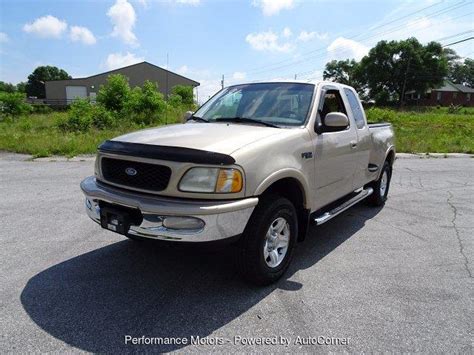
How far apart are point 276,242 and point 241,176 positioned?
89 centimetres

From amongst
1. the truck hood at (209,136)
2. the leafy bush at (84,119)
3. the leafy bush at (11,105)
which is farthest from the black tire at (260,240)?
the leafy bush at (11,105)

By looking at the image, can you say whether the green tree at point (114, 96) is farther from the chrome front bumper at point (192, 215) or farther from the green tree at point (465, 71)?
the green tree at point (465, 71)

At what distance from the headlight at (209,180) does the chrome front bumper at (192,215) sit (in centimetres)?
10

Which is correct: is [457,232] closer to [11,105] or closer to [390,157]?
[390,157]

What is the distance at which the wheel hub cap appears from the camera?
3238mm

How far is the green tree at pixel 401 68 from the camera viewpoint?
62938 mm

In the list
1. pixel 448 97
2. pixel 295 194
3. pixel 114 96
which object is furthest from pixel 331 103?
pixel 448 97

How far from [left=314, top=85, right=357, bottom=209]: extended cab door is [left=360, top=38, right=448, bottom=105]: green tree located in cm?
6765

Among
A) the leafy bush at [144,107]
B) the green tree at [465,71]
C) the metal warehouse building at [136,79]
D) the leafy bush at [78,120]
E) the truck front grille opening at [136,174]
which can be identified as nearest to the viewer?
the truck front grille opening at [136,174]

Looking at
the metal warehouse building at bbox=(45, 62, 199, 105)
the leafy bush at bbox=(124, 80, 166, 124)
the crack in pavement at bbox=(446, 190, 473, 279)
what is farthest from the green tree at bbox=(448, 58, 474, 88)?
the crack in pavement at bbox=(446, 190, 473, 279)

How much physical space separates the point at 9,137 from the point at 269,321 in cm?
1342

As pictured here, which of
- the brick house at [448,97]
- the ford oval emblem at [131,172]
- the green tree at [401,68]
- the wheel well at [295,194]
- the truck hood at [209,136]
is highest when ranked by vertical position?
the green tree at [401,68]

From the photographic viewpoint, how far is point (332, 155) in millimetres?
3965

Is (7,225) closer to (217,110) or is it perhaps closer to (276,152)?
(217,110)
